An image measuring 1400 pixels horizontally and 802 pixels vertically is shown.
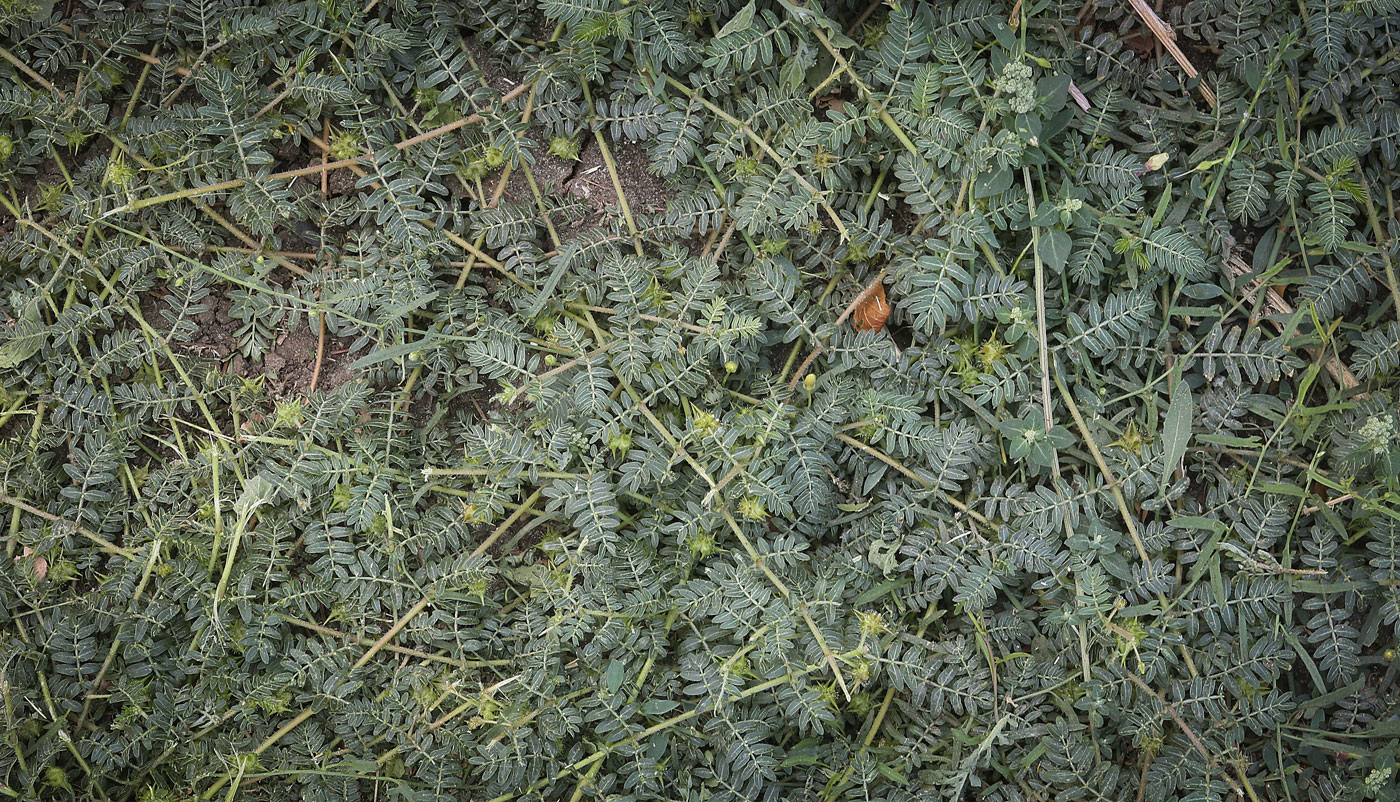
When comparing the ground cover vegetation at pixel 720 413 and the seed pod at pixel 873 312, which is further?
the seed pod at pixel 873 312

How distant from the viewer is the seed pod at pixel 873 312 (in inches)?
118

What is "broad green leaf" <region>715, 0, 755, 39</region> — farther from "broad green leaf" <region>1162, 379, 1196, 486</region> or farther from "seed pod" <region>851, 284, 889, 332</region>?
"broad green leaf" <region>1162, 379, 1196, 486</region>

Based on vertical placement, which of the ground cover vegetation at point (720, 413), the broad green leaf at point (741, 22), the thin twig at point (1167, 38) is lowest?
the ground cover vegetation at point (720, 413)

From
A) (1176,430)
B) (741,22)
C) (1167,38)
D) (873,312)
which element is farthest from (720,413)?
(1167,38)

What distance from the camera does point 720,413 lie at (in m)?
3.00

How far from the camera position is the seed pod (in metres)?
2.99

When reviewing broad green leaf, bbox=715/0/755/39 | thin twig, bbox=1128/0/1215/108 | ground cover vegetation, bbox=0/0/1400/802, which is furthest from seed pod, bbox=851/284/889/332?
thin twig, bbox=1128/0/1215/108

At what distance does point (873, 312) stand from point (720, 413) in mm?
608

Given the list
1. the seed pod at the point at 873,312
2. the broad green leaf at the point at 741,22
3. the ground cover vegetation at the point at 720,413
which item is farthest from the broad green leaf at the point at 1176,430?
the broad green leaf at the point at 741,22

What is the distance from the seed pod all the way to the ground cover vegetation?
12 millimetres

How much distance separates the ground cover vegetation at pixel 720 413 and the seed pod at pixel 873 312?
0.04 feet

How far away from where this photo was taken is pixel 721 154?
2.94 metres

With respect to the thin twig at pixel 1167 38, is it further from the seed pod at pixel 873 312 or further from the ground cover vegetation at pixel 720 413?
the seed pod at pixel 873 312

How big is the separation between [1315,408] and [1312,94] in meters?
1.01
